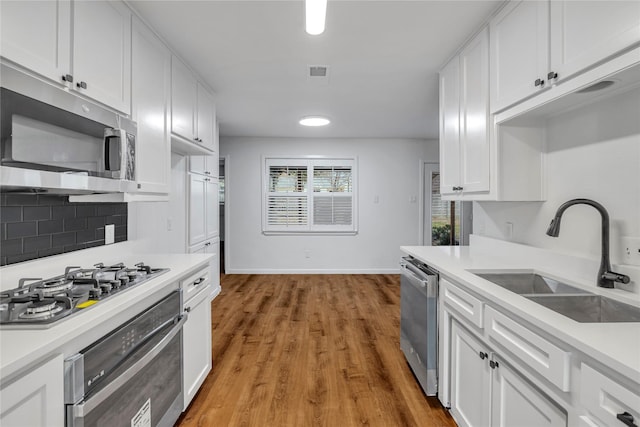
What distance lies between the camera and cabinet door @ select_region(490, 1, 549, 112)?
59.4 inches

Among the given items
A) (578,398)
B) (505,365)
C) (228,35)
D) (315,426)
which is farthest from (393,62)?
(315,426)

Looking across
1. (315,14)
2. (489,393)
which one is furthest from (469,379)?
(315,14)

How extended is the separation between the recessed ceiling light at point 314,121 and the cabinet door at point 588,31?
2949 mm

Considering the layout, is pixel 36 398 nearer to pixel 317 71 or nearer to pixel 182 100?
pixel 182 100

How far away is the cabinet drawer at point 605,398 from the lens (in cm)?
76

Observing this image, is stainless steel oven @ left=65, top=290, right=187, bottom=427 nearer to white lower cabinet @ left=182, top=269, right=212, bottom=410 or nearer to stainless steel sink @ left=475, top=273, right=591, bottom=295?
white lower cabinet @ left=182, top=269, right=212, bottom=410

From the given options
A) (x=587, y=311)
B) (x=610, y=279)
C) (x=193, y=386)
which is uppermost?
(x=610, y=279)

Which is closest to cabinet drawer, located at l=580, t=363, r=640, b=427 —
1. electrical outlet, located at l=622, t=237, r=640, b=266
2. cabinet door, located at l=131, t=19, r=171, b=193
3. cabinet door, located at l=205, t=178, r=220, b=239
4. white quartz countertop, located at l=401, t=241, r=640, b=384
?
white quartz countertop, located at l=401, t=241, r=640, b=384

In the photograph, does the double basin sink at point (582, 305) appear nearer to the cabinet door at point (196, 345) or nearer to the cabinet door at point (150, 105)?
the cabinet door at point (196, 345)

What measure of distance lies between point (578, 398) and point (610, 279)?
27.3 inches

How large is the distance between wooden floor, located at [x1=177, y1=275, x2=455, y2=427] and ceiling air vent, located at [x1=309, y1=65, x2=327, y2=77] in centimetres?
233

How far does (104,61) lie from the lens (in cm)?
165

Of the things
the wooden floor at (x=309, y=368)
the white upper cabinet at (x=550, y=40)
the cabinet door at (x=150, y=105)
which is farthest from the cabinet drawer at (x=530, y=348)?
the cabinet door at (x=150, y=105)

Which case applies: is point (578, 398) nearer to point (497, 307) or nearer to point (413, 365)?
point (497, 307)
